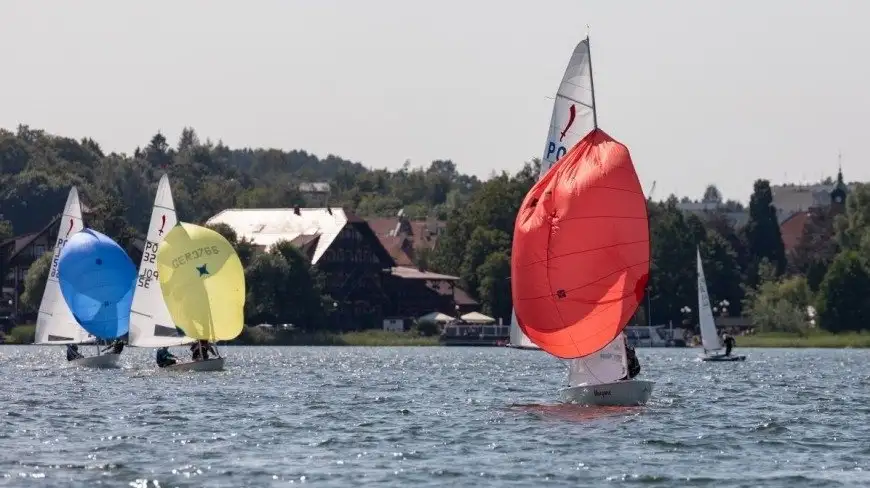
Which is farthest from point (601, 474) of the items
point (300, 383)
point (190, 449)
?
point (300, 383)

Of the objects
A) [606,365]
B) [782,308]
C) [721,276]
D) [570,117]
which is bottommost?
[606,365]

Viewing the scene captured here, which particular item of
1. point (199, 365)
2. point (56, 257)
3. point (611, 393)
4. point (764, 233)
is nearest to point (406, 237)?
point (764, 233)

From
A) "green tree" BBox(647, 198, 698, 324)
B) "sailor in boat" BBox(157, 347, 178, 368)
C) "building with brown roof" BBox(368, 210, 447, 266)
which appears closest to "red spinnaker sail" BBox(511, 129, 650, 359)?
"sailor in boat" BBox(157, 347, 178, 368)

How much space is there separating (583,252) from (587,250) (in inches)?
3.5

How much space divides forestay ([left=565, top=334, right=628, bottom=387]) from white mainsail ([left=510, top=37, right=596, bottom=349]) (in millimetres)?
1356

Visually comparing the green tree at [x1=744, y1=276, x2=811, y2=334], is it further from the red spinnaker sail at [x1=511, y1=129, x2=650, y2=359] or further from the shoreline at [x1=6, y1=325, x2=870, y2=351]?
the red spinnaker sail at [x1=511, y1=129, x2=650, y2=359]

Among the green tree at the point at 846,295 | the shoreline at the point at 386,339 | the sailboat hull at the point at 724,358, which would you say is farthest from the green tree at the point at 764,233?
the sailboat hull at the point at 724,358

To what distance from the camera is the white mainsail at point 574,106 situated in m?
40.7

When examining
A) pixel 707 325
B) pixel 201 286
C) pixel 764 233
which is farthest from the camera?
pixel 764 233

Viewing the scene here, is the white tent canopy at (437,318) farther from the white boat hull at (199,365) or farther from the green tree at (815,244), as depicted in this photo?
the white boat hull at (199,365)

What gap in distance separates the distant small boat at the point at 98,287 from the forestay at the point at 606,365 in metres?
31.3

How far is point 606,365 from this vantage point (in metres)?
40.3

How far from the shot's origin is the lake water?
28.9 meters

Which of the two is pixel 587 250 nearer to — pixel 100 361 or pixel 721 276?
pixel 100 361
